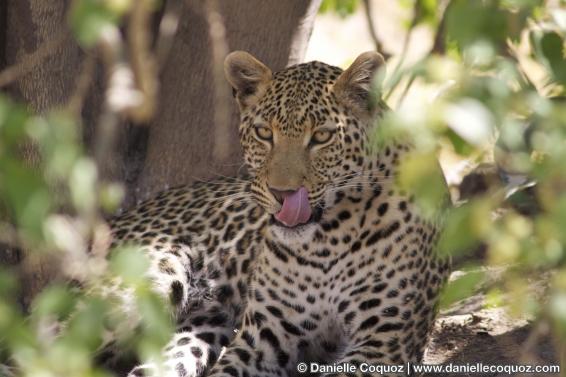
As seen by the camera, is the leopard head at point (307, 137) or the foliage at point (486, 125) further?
the leopard head at point (307, 137)

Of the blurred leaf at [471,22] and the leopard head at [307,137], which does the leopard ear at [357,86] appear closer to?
the leopard head at [307,137]

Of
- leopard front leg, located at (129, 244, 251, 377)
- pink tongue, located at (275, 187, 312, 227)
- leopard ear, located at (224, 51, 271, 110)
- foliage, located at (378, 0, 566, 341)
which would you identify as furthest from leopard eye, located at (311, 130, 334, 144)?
foliage, located at (378, 0, 566, 341)

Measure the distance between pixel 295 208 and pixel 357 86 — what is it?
861 mm

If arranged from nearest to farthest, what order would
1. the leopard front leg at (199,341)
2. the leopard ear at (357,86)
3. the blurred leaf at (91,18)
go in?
the blurred leaf at (91,18)
the leopard ear at (357,86)
the leopard front leg at (199,341)

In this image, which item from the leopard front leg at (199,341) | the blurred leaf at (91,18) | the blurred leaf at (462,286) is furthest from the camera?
the leopard front leg at (199,341)

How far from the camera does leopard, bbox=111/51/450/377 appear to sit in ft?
22.0

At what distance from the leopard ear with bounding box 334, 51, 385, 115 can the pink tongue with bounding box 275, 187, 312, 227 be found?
0.67 m

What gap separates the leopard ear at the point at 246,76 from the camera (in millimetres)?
7219

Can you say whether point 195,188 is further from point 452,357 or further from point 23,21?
point 452,357

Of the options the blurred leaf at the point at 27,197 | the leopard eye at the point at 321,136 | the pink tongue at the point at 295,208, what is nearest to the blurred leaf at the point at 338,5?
the leopard eye at the point at 321,136

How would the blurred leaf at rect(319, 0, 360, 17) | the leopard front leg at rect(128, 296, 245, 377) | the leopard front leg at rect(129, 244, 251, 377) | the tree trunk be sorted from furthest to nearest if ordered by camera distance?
the blurred leaf at rect(319, 0, 360, 17)
the tree trunk
the leopard front leg at rect(129, 244, 251, 377)
the leopard front leg at rect(128, 296, 245, 377)

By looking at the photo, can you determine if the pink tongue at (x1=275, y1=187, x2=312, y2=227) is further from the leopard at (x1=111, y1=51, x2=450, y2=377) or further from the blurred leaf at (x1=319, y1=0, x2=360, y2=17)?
the blurred leaf at (x1=319, y1=0, x2=360, y2=17)

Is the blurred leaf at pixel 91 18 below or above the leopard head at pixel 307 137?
above

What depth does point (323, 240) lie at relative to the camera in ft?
23.3
